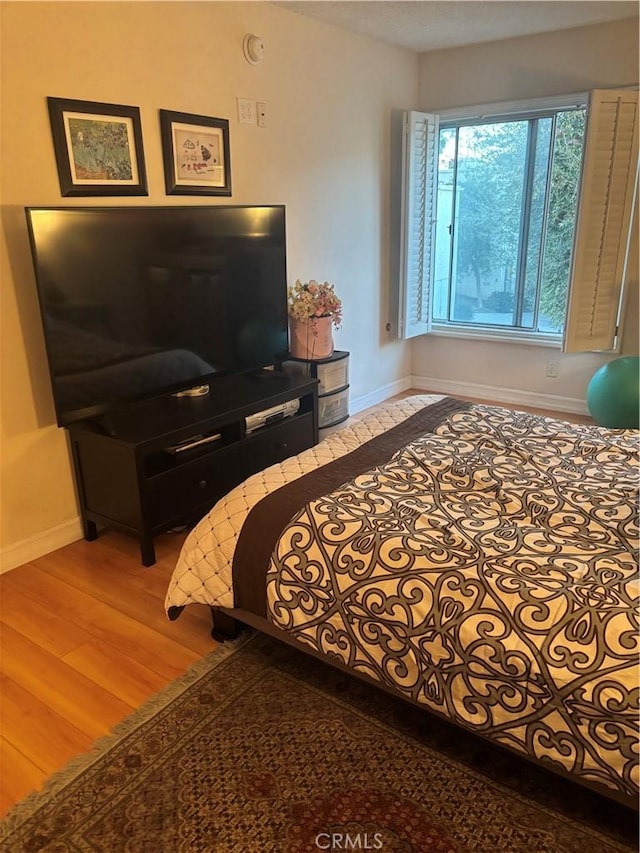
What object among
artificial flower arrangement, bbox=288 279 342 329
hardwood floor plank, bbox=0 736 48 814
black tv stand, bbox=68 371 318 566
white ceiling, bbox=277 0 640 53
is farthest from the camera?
artificial flower arrangement, bbox=288 279 342 329

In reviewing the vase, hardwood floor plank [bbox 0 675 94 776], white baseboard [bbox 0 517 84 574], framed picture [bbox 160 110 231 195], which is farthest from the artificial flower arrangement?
hardwood floor plank [bbox 0 675 94 776]

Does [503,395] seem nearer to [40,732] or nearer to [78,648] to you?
[78,648]

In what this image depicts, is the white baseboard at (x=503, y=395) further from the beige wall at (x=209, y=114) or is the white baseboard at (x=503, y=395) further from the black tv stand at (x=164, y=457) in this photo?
the black tv stand at (x=164, y=457)

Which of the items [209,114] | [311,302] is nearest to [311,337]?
[311,302]

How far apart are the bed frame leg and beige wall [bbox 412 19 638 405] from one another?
3.32m

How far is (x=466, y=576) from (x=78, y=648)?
1433 millimetres

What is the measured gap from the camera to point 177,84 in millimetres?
2951

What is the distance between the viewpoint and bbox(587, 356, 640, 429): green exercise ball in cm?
370

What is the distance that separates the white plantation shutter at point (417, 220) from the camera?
4.38 m

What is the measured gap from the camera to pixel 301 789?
5.31 ft

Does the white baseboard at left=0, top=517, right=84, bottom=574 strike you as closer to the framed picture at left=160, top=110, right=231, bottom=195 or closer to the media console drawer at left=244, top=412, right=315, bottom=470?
the media console drawer at left=244, top=412, right=315, bottom=470

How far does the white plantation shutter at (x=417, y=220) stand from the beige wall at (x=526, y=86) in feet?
1.04

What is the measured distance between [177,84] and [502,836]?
3.19 metres

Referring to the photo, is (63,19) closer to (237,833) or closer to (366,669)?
(366,669)
